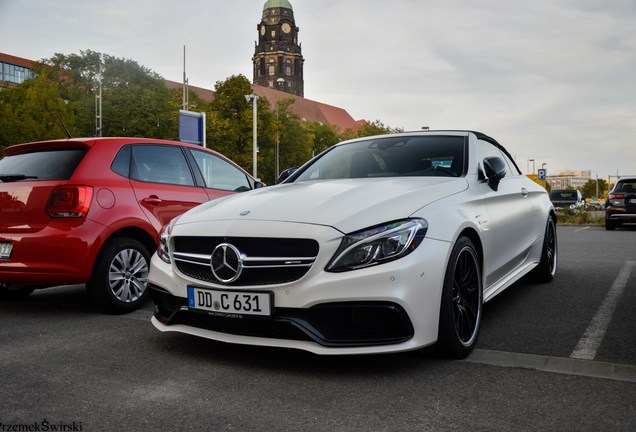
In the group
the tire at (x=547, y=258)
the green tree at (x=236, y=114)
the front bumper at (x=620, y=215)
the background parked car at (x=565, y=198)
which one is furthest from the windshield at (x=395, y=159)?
the green tree at (x=236, y=114)

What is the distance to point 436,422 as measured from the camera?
113 inches

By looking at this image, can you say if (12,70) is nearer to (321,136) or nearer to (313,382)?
(321,136)

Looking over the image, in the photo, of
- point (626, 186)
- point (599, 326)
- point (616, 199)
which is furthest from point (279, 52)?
point (599, 326)

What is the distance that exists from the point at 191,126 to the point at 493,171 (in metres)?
15.5

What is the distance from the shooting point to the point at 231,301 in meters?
3.61

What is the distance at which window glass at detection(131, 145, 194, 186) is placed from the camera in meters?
Result: 5.95

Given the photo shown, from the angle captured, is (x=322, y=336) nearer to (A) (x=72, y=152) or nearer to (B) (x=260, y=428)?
(B) (x=260, y=428)

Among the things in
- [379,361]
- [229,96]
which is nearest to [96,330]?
[379,361]

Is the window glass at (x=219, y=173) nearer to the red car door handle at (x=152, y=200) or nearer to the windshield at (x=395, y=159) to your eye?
the red car door handle at (x=152, y=200)

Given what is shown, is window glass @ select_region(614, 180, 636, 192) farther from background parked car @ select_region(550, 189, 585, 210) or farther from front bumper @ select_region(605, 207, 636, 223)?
background parked car @ select_region(550, 189, 585, 210)

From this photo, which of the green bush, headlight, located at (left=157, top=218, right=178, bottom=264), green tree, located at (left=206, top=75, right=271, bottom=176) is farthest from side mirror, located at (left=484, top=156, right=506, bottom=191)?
green tree, located at (left=206, top=75, right=271, bottom=176)

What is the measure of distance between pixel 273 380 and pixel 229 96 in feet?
168

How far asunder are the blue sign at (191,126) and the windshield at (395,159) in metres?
13.9

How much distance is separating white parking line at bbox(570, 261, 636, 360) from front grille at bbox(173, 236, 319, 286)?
70.3 inches
